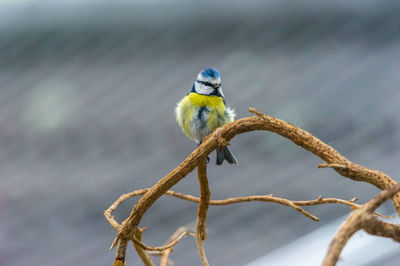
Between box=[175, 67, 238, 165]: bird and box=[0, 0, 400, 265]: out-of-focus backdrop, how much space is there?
30 centimetres

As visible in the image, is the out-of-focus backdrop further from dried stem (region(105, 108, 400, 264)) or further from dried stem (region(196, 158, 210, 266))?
dried stem (region(105, 108, 400, 264))

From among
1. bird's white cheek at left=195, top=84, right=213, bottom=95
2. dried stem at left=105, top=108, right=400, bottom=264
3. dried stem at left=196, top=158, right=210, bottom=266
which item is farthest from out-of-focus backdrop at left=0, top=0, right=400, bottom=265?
dried stem at left=105, top=108, right=400, bottom=264

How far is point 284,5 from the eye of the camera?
1249 mm

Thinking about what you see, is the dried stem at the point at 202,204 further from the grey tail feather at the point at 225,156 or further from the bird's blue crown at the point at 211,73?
the bird's blue crown at the point at 211,73

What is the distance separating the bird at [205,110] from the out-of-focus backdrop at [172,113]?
30 cm

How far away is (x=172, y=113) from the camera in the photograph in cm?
130

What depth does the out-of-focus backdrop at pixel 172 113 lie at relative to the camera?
1.26 metres

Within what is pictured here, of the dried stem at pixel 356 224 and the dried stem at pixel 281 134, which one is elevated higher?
the dried stem at pixel 281 134

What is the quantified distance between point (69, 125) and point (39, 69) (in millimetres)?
210

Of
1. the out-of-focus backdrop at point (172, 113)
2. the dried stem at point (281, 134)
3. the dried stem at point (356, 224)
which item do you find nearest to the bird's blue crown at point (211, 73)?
the out-of-focus backdrop at point (172, 113)

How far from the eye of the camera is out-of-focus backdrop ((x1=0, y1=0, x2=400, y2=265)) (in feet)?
4.13

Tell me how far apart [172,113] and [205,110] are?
1.26 feet

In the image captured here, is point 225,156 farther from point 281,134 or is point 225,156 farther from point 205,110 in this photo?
point 281,134

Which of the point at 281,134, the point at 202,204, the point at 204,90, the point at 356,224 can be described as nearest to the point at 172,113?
the point at 204,90
